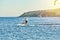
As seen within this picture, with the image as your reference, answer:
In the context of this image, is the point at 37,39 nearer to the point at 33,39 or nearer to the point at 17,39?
the point at 33,39

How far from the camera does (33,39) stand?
32.4ft

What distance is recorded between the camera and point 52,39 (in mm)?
9445

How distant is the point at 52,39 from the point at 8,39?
6.00 ft

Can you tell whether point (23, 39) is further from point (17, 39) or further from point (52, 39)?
point (52, 39)

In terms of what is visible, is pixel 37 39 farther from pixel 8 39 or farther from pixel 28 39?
pixel 8 39

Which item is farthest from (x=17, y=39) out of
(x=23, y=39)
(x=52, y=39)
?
(x=52, y=39)

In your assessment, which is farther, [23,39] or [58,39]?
[23,39]

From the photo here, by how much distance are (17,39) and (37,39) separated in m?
0.87

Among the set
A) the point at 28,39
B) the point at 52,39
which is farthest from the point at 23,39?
the point at 52,39

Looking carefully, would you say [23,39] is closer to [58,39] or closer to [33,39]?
[33,39]

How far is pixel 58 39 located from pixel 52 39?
0.80ft

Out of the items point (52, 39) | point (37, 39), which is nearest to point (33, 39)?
point (37, 39)

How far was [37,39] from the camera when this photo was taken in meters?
9.77

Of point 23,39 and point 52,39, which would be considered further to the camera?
point 23,39
